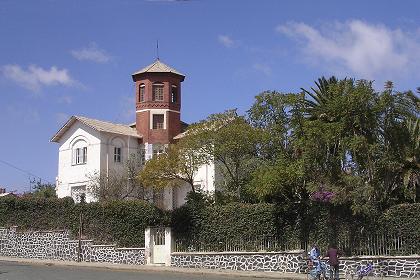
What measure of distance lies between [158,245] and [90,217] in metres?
5.58

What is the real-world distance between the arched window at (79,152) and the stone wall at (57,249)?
1217 cm

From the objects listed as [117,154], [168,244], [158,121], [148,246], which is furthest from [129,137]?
[168,244]

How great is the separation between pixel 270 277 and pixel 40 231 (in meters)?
16.4

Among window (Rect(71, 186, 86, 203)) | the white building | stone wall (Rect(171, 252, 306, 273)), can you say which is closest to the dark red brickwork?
the white building

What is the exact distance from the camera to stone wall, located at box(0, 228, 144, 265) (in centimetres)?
3109

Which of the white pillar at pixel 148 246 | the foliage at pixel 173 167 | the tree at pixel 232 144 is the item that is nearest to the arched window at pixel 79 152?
the foliage at pixel 173 167

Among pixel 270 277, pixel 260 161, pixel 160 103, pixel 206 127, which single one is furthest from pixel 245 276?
pixel 160 103

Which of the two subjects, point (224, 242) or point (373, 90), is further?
point (224, 242)

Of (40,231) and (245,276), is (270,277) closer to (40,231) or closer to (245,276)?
(245,276)

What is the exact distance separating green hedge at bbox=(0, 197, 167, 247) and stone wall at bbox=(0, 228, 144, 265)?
0.53 m

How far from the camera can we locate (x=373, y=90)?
2570 cm

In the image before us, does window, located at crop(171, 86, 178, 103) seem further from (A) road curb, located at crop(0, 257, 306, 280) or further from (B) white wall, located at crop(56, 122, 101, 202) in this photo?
(A) road curb, located at crop(0, 257, 306, 280)

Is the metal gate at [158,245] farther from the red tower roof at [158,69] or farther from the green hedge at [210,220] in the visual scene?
the red tower roof at [158,69]

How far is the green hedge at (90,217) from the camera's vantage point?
1251 inches
